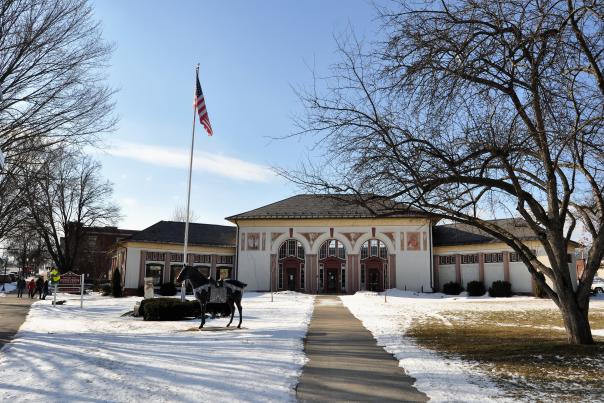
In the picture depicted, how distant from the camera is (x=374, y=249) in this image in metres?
45.5

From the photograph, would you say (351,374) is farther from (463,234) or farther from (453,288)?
(463,234)

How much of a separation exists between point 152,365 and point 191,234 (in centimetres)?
4126

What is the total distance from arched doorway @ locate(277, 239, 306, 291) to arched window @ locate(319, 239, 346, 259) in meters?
2.02

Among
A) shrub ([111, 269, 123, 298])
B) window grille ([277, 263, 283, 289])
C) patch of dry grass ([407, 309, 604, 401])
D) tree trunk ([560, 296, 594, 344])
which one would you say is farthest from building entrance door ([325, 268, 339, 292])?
tree trunk ([560, 296, 594, 344])

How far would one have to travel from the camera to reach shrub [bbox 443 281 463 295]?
43.6 metres

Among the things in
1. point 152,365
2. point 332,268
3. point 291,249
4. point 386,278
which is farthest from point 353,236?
point 152,365

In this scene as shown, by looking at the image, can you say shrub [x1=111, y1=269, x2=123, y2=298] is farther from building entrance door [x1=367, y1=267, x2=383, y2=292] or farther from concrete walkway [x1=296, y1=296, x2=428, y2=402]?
concrete walkway [x1=296, y1=296, x2=428, y2=402]

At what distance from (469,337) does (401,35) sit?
9.26 m

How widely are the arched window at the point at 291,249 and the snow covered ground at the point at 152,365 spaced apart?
100ft

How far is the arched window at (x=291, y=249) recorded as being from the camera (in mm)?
46438

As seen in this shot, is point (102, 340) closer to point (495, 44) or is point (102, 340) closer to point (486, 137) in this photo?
point (486, 137)

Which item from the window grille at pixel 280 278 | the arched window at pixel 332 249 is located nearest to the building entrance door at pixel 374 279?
the arched window at pixel 332 249

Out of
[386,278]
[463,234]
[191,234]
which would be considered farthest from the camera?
[191,234]

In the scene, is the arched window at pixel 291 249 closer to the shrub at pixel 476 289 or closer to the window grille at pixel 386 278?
the window grille at pixel 386 278
